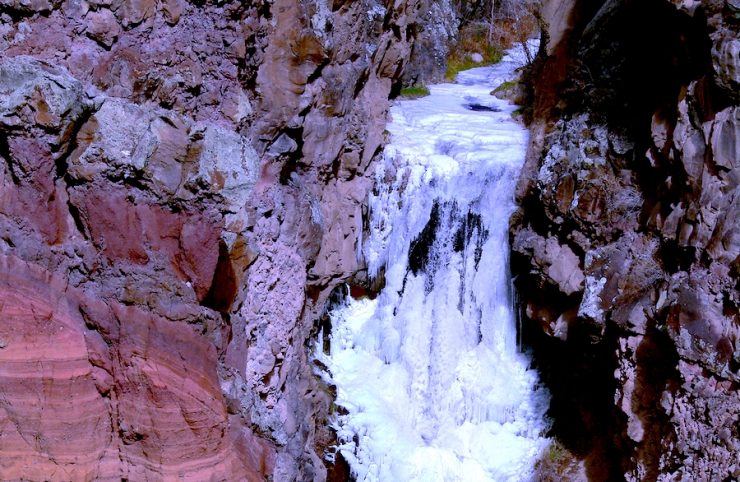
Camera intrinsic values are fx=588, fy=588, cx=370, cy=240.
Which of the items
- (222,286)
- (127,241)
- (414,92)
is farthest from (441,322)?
(127,241)

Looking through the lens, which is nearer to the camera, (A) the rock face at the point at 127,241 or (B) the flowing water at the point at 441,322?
(A) the rock face at the point at 127,241

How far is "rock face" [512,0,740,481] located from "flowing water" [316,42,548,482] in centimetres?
34

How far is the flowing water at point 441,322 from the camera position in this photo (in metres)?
6.91

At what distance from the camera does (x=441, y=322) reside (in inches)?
287

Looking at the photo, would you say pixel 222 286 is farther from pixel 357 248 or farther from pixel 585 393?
pixel 585 393

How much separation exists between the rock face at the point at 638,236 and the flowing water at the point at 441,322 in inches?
13.5

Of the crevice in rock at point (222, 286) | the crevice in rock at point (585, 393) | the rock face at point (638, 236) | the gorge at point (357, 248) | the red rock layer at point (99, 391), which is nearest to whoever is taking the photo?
the red rock layer at point (99, 391)

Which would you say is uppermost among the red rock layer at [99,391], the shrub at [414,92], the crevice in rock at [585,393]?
the shrub at [414,92]

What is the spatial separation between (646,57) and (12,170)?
5844 millimetres

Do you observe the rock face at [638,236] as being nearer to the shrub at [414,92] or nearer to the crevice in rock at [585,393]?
the crevice in rock at [585,393]

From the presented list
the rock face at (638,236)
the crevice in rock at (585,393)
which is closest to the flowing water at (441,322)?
the crevice in rock at (585,393)

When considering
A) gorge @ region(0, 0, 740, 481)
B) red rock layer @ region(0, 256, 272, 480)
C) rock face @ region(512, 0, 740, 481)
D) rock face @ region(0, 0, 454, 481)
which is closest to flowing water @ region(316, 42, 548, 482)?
gorge @ region(0, 0, 740, 481)

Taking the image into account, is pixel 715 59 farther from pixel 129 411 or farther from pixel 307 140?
pixel 129 411

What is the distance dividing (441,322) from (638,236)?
8.35 ft
